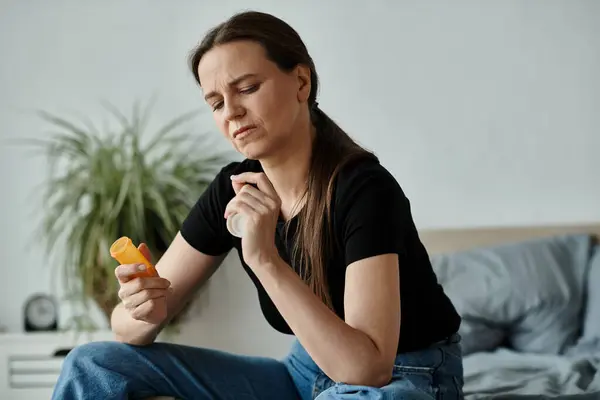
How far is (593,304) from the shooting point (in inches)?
102

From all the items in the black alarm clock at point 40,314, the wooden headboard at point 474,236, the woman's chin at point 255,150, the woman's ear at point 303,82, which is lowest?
the black alarm clock at point 40,314

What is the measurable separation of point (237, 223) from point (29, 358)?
1.97 meters

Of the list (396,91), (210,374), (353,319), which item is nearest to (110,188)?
(396,91)

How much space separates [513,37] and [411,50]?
13.7 inches

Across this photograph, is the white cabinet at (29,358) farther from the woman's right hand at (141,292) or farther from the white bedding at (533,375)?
the woman's right hand at (141,292)

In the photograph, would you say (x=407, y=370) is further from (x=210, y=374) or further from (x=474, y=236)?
(x=474, y=236)

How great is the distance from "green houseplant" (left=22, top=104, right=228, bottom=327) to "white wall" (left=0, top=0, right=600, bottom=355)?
0.09 metres

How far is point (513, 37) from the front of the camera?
9.83 ft

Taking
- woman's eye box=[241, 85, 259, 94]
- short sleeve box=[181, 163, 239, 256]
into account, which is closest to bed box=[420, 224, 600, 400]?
short sleeve box=[181, 163, 239, 256]

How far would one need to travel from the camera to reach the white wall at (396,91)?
2.97 m

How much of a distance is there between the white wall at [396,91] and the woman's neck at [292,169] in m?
1.55

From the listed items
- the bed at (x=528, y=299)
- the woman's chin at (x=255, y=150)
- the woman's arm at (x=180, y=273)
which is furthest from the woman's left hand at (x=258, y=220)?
the bed at (x=528, y=299)

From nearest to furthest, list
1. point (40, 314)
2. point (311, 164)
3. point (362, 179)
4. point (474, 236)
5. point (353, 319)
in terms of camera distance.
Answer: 1. point (353, 319)
2. point (362, 179)
3. point (311, 164)
4. point (474, 236)
5. point (40, 314)

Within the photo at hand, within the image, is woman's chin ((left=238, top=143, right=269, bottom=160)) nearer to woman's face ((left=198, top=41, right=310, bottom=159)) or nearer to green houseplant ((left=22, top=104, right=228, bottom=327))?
woman's face ((left=198, top=41, right=310, bottom=159))
